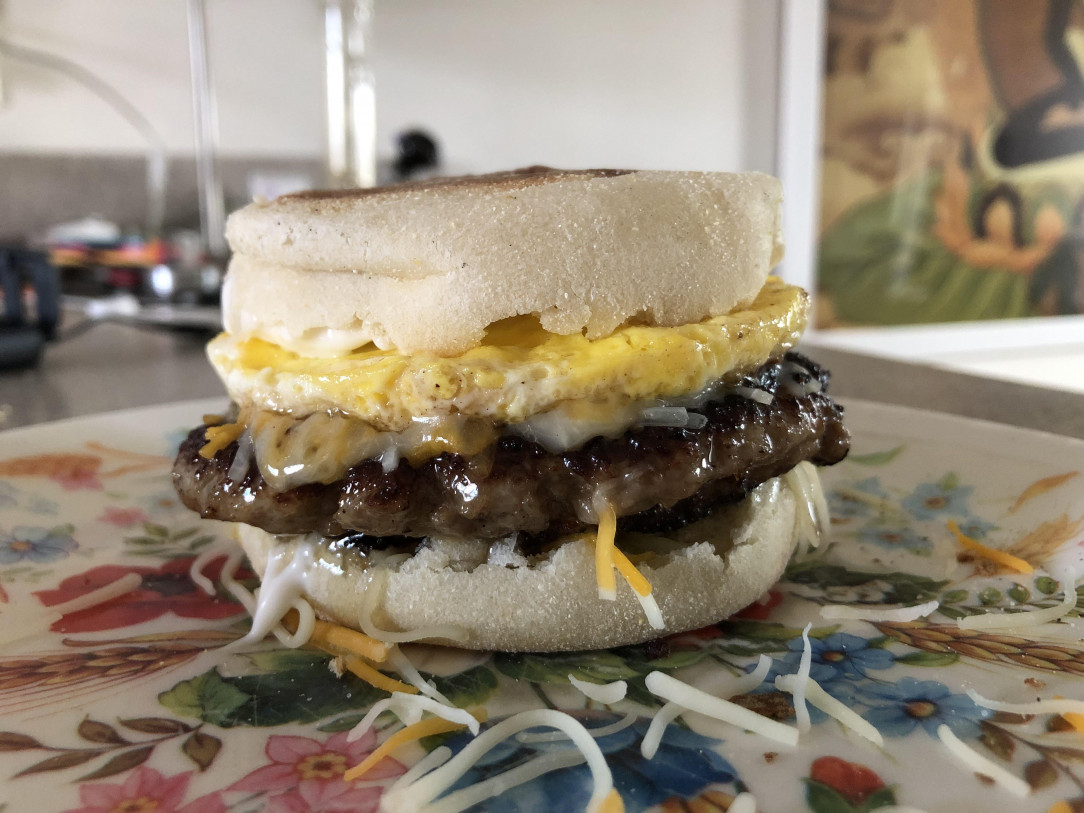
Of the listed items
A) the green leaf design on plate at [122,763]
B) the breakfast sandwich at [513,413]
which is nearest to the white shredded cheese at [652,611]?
the breakfast sandwich at [513,413]

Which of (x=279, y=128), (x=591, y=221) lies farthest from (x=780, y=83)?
(x=591, y=221)

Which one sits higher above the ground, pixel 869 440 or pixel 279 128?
pixel 279 128

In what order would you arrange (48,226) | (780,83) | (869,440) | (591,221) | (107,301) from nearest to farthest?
(591,221) → (869,440) → (107,301) → (48,226) → (780,83)

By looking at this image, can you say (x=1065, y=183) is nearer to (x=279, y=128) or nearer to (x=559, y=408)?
(x=279, y=128)

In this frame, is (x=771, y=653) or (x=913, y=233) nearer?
(x=771, y=653)

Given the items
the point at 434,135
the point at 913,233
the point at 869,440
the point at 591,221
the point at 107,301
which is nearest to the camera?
the point at 591,221

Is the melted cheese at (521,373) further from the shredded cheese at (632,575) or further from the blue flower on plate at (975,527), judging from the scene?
the blue flower on plate at (975,527)

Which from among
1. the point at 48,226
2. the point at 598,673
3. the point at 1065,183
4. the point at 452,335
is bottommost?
the point at 598,673

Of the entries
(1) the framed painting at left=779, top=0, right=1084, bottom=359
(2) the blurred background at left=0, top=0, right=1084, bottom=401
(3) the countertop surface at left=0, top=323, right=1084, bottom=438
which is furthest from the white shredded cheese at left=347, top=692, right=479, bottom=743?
(1) the framed painting at left=779, top=0, right=1084, bottom=359
